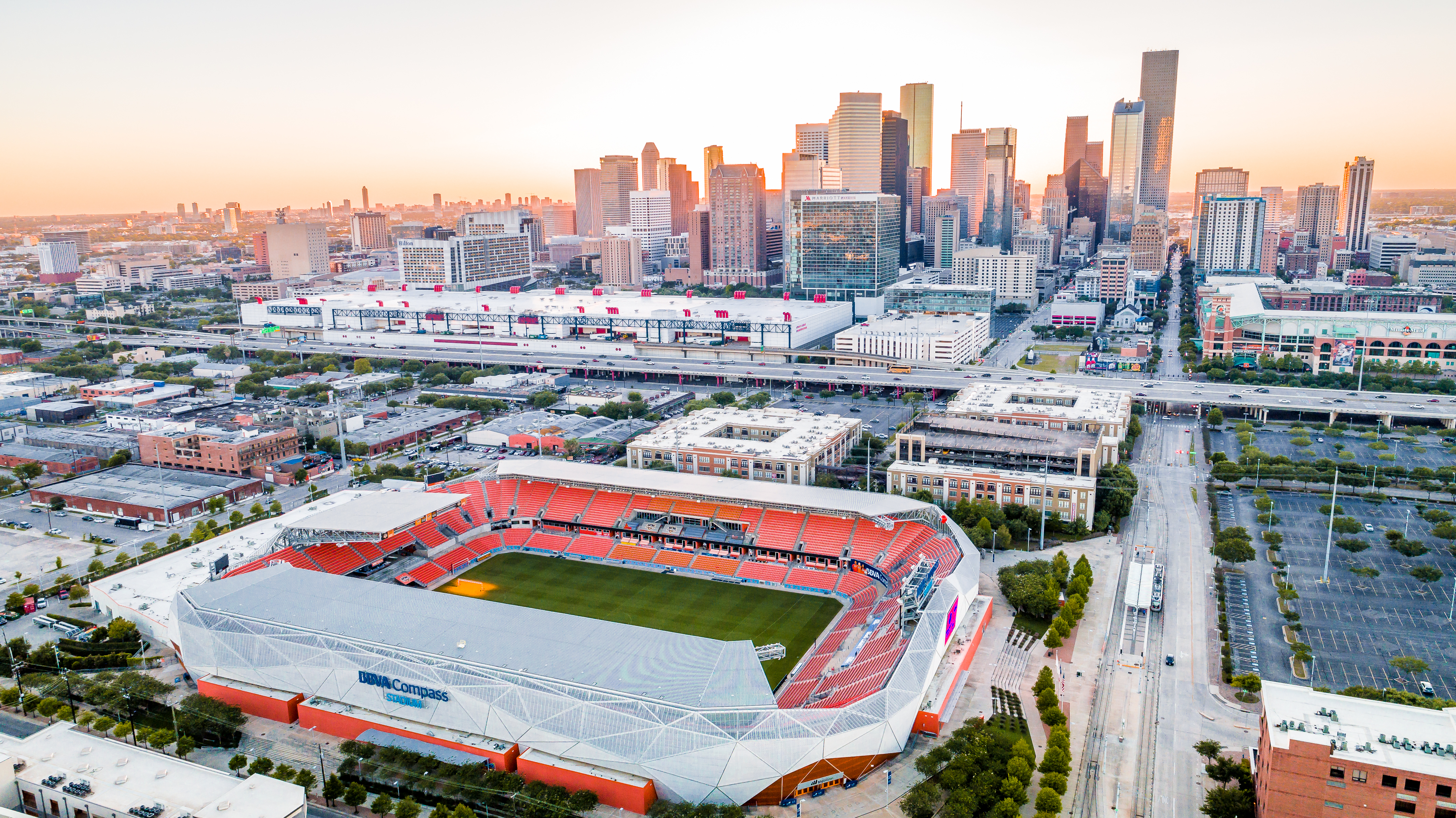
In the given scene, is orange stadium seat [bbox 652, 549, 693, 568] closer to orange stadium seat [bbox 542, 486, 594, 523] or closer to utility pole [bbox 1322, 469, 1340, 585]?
orange stadium seat [bbox 542, 486, 594, 523]

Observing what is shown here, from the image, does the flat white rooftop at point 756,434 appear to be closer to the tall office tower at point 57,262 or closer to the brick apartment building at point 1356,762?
the brick apartment building at point 1356,762

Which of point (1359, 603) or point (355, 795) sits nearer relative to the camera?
point (355, 795)

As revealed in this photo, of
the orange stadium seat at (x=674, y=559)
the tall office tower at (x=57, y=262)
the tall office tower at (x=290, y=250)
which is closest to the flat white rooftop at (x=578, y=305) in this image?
the orange stadium seat at (x=674, y=559)

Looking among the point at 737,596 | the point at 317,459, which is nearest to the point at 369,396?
the point at 317,459

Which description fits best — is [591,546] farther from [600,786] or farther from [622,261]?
[622,261]

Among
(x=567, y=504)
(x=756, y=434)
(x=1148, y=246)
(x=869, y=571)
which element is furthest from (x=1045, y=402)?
(x=1148, y=246)

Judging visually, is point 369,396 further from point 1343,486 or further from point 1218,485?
point 1343,486
